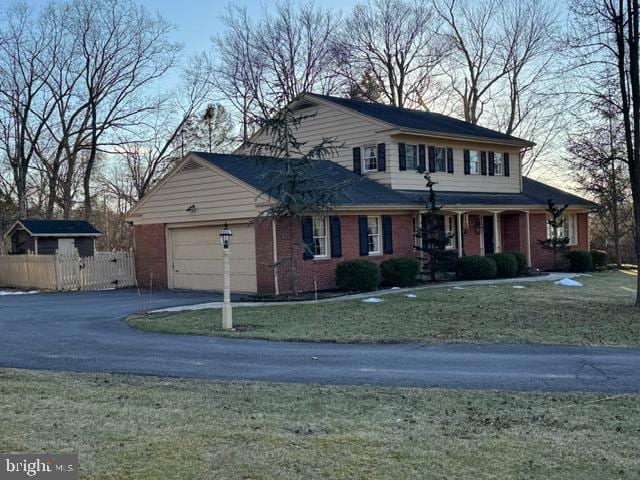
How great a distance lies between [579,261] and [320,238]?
13.2 meters

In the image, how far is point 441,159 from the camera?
27250mm

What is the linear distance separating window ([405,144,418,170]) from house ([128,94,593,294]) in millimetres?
43

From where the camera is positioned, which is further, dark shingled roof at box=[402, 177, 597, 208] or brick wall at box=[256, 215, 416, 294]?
dark shingled roof at box=[402, 177, 597, 208]

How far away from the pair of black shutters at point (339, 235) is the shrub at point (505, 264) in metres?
4.22

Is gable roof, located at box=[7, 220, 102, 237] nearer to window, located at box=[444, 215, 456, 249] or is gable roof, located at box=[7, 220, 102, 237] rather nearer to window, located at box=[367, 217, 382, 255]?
window, located at box=[367, 217, 382, 255]

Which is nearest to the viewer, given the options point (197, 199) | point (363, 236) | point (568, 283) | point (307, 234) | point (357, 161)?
point (307, 234)

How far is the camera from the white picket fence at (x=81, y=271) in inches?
963

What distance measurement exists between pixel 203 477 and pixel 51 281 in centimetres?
2187

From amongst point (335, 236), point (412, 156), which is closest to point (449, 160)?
point (412, 156)

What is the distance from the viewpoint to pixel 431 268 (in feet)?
74.4

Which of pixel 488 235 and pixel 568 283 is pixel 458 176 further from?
pixel 568 283

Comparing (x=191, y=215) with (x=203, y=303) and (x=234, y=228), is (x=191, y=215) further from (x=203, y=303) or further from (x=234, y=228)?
(x=203, y=303)

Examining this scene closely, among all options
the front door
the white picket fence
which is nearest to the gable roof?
the white picket fence

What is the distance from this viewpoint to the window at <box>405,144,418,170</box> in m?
25.7
